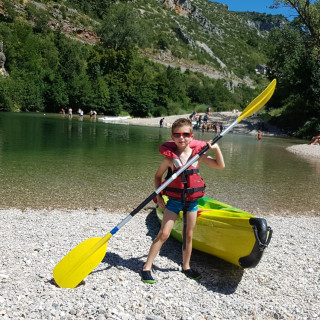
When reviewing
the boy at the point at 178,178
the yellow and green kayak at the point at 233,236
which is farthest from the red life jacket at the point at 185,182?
the yellow and green kayak at the point at 233,236

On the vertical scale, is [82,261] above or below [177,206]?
below

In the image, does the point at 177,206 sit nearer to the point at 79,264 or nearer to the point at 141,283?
the point at 141,283

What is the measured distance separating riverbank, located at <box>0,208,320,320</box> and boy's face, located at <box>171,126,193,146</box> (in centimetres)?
172

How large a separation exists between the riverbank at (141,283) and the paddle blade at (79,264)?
0.34 feet

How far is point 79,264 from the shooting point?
3854 millimetres

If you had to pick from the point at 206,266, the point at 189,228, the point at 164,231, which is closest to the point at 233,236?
the point at 189,228

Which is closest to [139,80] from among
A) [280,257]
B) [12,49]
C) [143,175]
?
[12,49]

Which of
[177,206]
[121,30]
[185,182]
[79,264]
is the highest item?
[121,30]

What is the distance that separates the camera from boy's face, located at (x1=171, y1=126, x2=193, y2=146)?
12.3 feet

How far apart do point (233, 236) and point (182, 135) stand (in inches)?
55.5

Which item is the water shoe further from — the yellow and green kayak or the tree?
the tree

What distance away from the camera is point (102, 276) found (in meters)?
4.00

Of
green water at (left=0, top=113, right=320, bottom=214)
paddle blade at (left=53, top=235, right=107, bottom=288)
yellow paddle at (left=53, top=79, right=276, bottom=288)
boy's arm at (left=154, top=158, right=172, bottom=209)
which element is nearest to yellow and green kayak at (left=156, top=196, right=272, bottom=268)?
boy's arm at (left=154, top=158, right=172, bottom=209)

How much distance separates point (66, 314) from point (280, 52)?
46.2m
